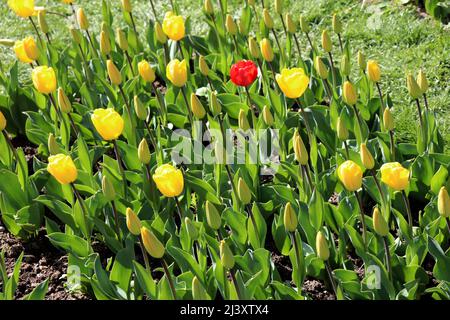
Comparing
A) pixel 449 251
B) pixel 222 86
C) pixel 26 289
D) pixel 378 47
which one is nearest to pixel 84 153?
pixel 26 289

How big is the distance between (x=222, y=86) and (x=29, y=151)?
3.37ft

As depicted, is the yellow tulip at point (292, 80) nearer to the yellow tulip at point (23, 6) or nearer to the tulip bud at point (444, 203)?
the tulip bud at point (444, 203)

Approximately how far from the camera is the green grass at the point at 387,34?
15.0 feet

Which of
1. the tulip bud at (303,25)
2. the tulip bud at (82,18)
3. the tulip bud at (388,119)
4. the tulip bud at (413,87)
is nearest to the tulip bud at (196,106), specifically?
the tulip bud at (388,119)

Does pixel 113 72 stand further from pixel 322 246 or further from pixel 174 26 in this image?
pixel 322 246

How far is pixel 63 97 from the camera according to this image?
146 inches

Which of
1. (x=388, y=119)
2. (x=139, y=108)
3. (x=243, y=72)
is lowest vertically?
(x=388, y=119)

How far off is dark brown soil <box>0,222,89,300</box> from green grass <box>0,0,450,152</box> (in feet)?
5.75

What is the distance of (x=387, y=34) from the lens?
5.22m

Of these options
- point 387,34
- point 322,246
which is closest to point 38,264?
point 322,246

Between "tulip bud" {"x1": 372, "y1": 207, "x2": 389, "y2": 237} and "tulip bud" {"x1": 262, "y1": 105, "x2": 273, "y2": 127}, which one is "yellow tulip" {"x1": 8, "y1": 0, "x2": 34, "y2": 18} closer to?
"tulip bud" {"x1": 262, "y1": 105, "x2": 273, "y2": 127}

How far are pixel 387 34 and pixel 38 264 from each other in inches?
102

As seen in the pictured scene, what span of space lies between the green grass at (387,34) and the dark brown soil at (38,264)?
1.75 meters

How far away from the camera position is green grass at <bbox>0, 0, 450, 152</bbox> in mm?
4570
